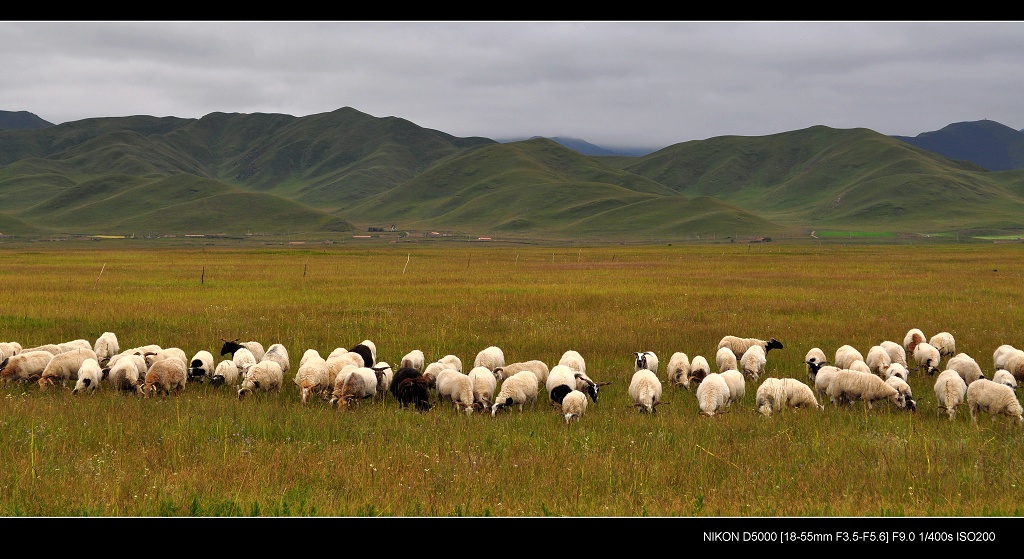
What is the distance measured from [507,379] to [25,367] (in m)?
10.1

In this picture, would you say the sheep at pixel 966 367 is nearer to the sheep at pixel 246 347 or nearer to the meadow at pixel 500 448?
the meadow at pixel 500 448

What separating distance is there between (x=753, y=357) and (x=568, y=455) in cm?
834

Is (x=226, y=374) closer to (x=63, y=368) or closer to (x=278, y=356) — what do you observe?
(x=278, y=356)

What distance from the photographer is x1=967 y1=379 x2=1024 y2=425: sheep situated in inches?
469

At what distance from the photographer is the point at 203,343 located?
2008 centimetres

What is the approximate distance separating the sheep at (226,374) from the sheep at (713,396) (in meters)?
9.66

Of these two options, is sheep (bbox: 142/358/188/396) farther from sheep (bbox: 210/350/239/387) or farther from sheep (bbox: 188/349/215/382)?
sheep (bbox: 188/349/215/382)

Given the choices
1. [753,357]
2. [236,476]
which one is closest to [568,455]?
[236,476]

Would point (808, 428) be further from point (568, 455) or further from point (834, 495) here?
point (568, 455)

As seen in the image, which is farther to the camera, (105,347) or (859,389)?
(105,347)

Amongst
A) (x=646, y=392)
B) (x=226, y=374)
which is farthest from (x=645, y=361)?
(x=226, y=374)

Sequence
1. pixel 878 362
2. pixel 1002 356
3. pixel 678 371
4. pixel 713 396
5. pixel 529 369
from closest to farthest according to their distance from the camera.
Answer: pixel 713 396 → pixel 529 369 → pixel 678 371 → pixel 1002 356 → pixel 878 362

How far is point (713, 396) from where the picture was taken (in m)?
12.5
